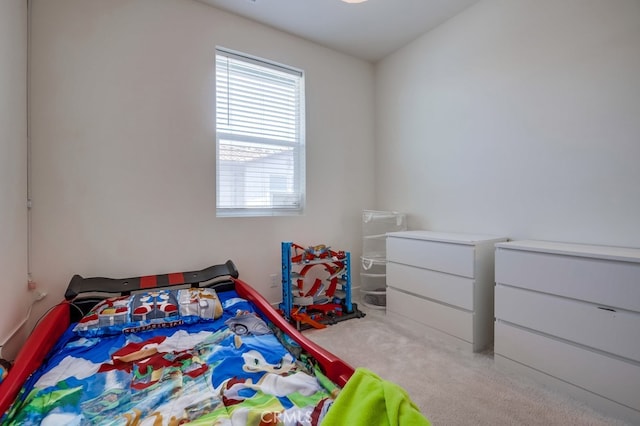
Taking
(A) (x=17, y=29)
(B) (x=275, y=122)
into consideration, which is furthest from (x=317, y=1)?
(A) (x=17, y=29)

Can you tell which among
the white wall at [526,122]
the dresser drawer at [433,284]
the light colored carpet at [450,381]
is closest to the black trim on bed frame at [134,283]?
the light colored carpet at [450,381]

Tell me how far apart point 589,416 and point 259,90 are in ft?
10.3

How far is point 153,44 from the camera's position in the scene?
221 centimetres

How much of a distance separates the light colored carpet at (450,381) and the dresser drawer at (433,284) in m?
0.33

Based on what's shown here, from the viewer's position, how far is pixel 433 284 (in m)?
2.31

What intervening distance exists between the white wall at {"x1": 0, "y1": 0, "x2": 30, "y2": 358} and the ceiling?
130 cm

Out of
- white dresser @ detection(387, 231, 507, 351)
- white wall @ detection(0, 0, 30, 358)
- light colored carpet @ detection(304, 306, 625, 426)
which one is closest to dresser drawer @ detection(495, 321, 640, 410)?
light colored carpet @ detection(304, 306, 625, 426)

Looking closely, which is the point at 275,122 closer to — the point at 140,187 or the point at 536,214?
the point at 140,187

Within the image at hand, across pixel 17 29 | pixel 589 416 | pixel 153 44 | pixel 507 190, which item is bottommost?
pixel 589 416

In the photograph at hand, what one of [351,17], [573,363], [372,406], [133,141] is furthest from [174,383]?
[351,17]

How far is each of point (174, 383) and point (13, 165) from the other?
1555 millimetres

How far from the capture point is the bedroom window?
256 centimetres

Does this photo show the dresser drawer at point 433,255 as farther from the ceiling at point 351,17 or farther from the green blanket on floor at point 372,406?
the ceiling at point 351,17

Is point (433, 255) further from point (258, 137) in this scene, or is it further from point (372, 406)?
point (258, 137)
